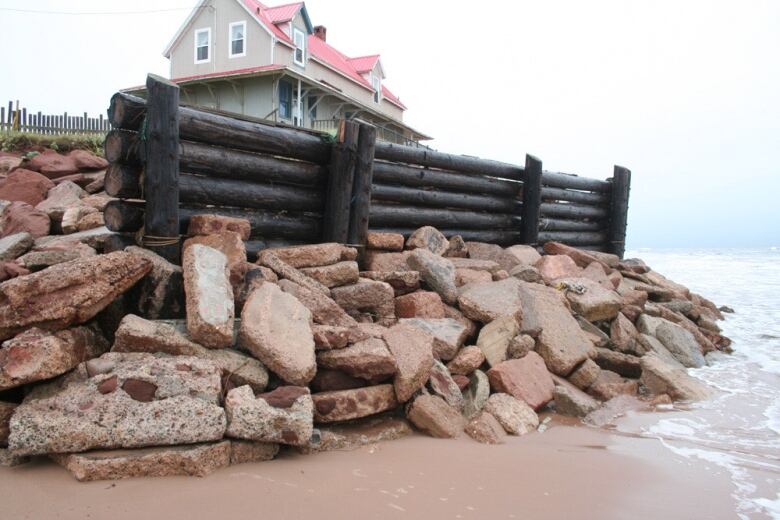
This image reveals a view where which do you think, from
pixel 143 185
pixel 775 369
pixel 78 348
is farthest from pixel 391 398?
pixel 775 369

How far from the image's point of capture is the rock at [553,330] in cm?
466

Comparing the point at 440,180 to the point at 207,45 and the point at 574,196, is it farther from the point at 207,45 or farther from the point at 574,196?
the point at 207,45

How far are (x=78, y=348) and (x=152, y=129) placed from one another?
2.01m

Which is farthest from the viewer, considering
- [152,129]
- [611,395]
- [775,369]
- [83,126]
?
[83,126]

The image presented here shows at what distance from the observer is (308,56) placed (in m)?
21.8

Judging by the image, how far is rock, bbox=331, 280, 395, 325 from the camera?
446 centimetres

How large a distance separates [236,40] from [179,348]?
66.1 feet

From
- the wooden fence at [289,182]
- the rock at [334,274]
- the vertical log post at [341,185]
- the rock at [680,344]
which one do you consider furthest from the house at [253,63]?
the rock at [334,274]

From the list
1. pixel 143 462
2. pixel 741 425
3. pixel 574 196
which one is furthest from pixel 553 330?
pixel 574 196

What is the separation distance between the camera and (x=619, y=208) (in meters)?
10.5

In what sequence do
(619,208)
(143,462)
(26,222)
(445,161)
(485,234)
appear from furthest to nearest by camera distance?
(619,208) → (485,234) → (445,161) → (26,222) → (143,462)

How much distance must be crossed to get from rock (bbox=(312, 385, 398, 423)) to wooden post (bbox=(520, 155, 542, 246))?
18.1 feet

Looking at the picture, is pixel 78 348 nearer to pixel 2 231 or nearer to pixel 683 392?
pixel 2 231

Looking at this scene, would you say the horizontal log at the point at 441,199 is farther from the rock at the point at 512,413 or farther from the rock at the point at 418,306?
the rock at the point at 512,413
